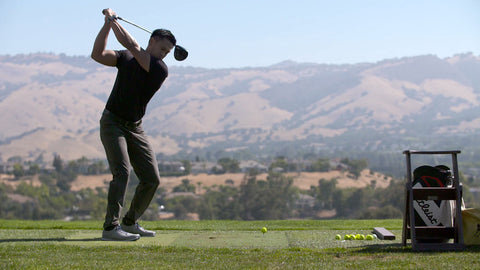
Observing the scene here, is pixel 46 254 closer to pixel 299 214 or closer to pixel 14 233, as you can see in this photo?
pixel 14 233

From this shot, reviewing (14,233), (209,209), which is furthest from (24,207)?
(14,233)

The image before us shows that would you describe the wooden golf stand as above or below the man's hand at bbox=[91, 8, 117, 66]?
below

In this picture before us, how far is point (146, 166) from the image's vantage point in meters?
8.52

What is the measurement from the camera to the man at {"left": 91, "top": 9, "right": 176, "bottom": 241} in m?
7.95

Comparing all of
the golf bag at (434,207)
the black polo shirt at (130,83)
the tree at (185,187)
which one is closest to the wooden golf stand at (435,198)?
the golf bag at (434,207)

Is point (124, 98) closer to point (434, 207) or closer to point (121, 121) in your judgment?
point (121, 121)

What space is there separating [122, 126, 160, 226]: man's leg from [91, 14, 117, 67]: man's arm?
3.28 ft

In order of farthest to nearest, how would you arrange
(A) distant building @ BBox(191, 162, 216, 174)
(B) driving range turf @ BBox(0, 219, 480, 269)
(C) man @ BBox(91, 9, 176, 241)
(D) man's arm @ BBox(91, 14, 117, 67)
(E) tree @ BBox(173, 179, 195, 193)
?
(A) distant building @ BBox(191, 162, 216, 174)
(E) tree @ BBox(173, 179, 195, 193)
(C) man @ BBox(91, 9, 176, 241)
(D) man's arm @ BBox(91, 14, 117, 67)
(B) driving range turf @ BBox(0, 219, 480, 269)

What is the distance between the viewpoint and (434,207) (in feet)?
25.4

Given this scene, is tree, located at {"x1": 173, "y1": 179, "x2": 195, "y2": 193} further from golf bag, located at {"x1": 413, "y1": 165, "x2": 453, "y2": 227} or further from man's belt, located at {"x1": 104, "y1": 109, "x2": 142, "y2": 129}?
golf bag, located at {"x1": 413, "y1": 165, "x2": 453, "y2": 227}

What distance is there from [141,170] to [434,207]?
145 inches

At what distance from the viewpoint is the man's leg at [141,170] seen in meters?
8.41

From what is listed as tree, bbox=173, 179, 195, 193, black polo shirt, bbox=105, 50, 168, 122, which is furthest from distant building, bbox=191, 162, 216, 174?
black polo shirt, bbox=105, 50, 168, 122

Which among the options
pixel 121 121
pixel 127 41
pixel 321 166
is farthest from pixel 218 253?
pixel 321 166
